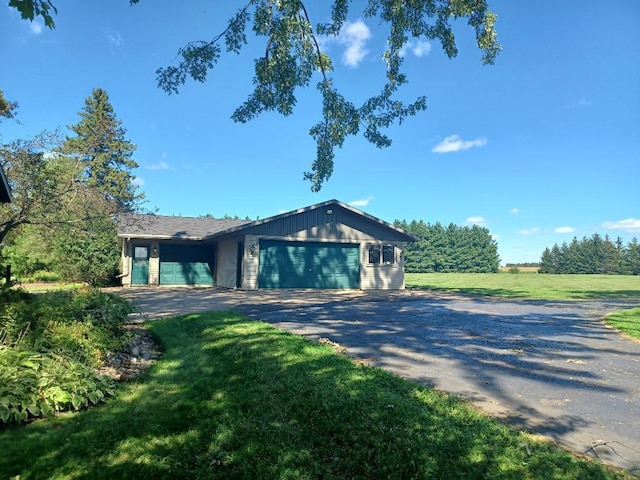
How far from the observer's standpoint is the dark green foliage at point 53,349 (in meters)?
Answer: 3.79

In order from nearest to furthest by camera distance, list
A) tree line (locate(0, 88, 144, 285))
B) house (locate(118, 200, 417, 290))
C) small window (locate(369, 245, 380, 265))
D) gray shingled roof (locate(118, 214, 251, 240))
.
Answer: tree line (locate(0, 88, 144, 285))
house (locate(118, 200, 417, 290))
gray shingled roof (locate(118, 214, 251, 240))
small window (locate(369, 245, 380, 265))

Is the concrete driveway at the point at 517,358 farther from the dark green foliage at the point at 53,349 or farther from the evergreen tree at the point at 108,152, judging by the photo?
the evergreen tree at the point at 108,152

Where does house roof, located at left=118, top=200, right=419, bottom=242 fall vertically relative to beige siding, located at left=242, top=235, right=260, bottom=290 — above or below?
above

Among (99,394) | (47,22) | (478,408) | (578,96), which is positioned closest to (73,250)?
(99,394)

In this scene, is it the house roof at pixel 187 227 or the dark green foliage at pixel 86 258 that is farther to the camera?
the dark green foliage at pixel 86 258

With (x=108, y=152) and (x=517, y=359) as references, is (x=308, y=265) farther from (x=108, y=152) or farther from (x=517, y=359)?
(x=108, y=152)

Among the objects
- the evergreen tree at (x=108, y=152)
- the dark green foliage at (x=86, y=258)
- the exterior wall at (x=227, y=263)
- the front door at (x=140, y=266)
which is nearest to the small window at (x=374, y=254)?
the exterior wall at (x=227, y=263)

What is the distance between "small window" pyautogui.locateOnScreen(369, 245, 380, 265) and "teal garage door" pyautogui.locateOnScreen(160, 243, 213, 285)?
9641mm

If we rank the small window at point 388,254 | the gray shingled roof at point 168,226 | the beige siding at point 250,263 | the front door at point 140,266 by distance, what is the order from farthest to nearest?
1. the small window at point 388,254
2. the front door at point 140,266
3. the gray shingled roof at point 168,226
4. the beige siding at point 250,263

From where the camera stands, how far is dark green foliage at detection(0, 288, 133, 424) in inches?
149

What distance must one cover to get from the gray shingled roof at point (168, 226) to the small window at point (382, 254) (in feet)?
23.6

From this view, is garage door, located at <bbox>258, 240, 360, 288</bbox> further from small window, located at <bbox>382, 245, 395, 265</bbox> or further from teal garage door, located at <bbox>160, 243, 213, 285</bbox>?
teal garage door, located at <bbox>160, 243, 213, 285</bbox>

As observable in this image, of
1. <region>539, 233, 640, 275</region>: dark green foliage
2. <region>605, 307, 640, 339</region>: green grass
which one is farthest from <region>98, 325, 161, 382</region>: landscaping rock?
<region>539, 233, 640, 275</region>: dark green foliage

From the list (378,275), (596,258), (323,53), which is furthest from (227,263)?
(596,258)
